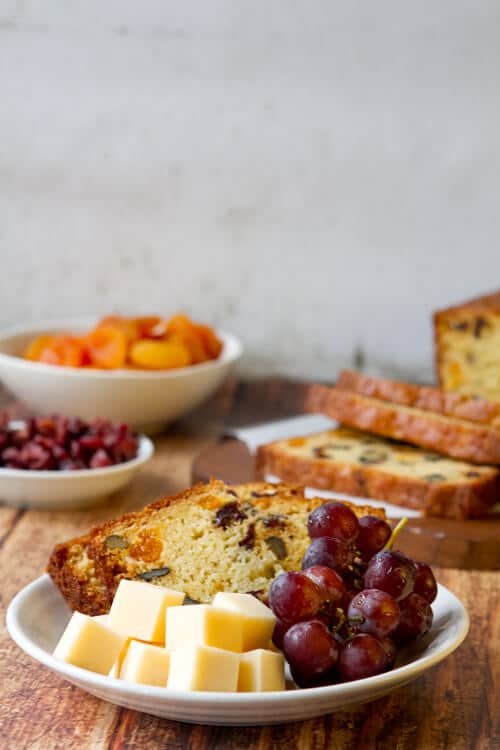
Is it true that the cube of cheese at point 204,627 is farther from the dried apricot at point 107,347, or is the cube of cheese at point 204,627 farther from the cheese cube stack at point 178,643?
the dried apricot at point 107,347

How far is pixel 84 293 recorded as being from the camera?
3.67 m

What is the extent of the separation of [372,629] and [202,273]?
8.01 ft

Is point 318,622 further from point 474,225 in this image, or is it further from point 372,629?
point 474,225

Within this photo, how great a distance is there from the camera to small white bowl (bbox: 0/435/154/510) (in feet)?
7.23

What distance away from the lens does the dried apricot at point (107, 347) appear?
2791mm

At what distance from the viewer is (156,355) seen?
9.23ft

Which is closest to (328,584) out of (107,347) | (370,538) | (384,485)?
(370,538)

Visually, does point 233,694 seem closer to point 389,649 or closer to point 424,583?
point 389,649

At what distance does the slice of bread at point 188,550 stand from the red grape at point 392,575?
212mm

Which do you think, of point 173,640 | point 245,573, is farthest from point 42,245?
point 173,640

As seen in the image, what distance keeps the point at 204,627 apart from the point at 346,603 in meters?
0.22

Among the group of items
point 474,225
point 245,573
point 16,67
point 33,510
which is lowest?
point 33,510

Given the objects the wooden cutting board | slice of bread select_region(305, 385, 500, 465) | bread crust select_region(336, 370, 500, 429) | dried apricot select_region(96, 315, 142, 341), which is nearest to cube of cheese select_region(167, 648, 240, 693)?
the wooden cutting board

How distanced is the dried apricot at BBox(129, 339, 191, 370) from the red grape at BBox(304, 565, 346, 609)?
60.0 inches
